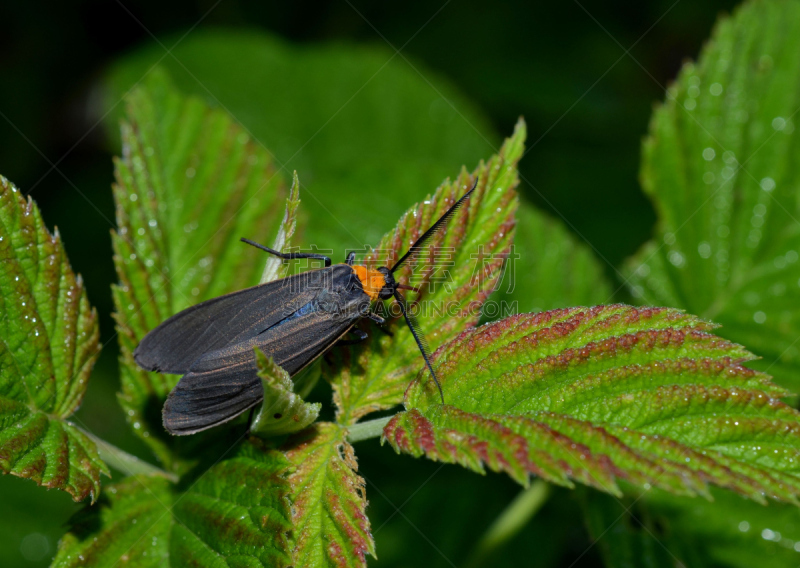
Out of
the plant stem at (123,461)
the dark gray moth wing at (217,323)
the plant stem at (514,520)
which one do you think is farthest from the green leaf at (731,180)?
the plant stem at (123,461)

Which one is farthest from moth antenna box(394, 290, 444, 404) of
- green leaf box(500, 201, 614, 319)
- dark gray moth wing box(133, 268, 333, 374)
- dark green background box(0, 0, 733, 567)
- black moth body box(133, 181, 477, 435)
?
dark green background box(0, 0, 733, 567)

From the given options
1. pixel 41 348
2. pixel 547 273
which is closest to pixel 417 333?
pixel 41 348

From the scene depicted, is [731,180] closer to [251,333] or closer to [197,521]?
[251,333]

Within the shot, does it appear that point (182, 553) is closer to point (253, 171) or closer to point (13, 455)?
point (13, 455)

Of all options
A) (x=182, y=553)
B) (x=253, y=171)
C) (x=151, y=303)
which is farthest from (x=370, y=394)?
(x=253, y=171)

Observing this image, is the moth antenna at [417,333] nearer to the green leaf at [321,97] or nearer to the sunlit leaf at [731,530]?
the sunlit leaf at [731,530]
